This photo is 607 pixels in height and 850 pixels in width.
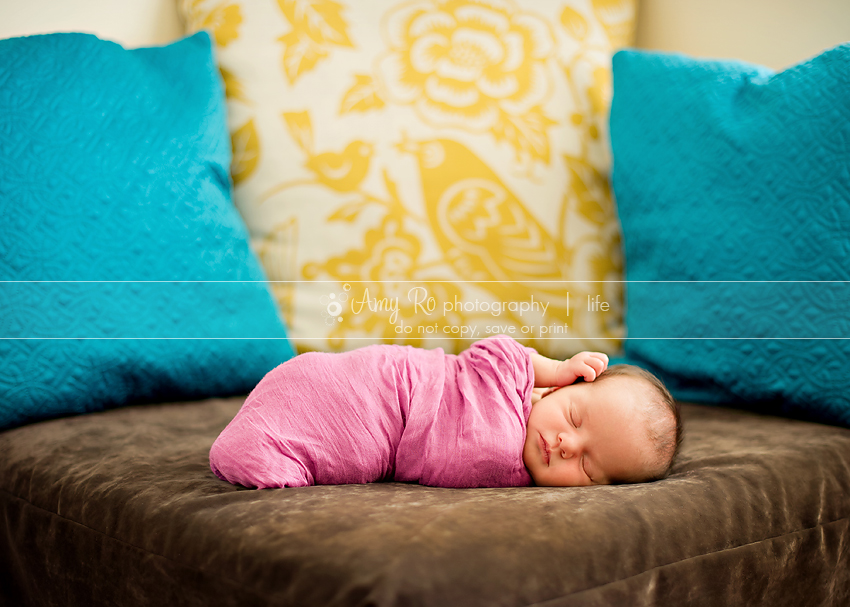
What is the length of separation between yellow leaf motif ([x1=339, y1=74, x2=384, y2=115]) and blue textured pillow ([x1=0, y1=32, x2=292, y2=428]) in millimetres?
277

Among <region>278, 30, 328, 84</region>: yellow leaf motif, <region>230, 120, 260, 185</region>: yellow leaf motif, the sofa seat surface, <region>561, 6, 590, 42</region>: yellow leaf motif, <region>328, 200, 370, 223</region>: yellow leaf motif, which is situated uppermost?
<region>561, 6, 590, 42</region>: yellow leaf motif

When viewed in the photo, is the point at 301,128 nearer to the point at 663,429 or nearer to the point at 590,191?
the point at 590,191

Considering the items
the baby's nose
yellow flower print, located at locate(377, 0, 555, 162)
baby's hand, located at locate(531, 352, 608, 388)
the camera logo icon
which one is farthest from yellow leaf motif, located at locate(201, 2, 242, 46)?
the baby's nose

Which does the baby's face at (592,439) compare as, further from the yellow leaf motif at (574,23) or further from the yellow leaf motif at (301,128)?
the yellow leaf motif at (574,23)

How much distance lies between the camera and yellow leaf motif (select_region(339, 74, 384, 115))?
1.28 m

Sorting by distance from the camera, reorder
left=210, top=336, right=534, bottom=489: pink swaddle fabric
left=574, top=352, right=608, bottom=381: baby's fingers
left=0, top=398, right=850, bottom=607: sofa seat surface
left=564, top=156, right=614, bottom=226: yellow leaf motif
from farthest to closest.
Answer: left=564, top=156, right=614, bottom=226: yellow leaf motif, left=574, top=352, right=608, bottom=381: baby's fingers, left=210, top=336, right=534, bottom=489: pink swaddle fabric, left=0, top=398, right=850, bottom=607: sofa seat surface

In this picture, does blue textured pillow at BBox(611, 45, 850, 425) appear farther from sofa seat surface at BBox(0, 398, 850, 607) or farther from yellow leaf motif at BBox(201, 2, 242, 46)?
yellow leaf motif at BBox(201, 2, 242, 46)

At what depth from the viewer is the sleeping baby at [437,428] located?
0.73 metres

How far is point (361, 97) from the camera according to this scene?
4.21 ft

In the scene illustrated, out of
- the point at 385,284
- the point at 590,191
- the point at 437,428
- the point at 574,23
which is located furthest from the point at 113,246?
the point at 574,23

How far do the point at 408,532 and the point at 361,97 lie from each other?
0.99 m

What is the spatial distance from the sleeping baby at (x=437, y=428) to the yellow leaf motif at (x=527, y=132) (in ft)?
2.12

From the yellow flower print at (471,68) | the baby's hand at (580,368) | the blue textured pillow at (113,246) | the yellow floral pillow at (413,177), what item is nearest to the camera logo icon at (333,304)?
the yellow floral pillow at (413,177)

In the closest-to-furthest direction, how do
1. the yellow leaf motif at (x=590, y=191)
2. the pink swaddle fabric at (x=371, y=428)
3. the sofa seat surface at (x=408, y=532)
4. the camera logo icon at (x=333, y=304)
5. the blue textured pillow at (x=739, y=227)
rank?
1. the sofa seat surface at (x=408, y=532)
2. the pink swaddle fabric at (x=371, y=428)
3. the blue textured pillow at (x=739, y=227)
4. the camera logo icon at (x=333, y=304)
5. the yellow leaf motif at (x=590, y=191)
